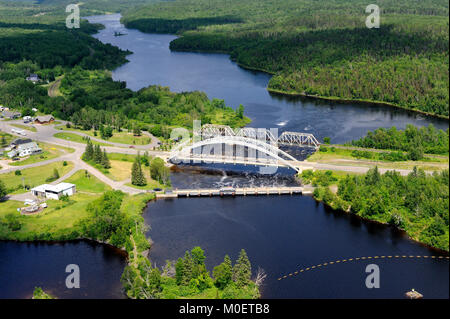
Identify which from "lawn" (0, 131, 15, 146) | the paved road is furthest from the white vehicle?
"lawn" (0, 131, 15, 146)

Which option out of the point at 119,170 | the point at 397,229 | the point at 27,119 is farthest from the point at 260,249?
the point at 27,119

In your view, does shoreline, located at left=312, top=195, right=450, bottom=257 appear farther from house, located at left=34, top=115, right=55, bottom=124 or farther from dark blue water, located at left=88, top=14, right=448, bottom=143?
house, located at left=34, top=115, right=55, bottom=124

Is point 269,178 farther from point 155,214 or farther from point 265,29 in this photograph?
point 265,29

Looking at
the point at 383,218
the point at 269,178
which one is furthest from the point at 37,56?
the point at 383,218

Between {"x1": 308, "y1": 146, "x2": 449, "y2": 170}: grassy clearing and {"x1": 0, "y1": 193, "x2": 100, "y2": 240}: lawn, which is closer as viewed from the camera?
{"x1": 0, "y1": 193, "x2": 100, "y2": 240}: lawn

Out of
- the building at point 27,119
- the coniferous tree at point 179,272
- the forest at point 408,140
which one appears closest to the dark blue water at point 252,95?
the forest at point 408,140

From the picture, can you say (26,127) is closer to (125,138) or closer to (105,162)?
(125,138)
